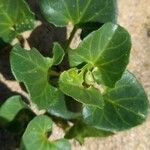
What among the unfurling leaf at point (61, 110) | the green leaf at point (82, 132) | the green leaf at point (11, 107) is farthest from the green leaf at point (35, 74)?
the green leaf at point (82, 132)

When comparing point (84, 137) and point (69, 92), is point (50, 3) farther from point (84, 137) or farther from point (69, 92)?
point (84, 137)

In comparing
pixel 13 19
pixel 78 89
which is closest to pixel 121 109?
pixel 78 89

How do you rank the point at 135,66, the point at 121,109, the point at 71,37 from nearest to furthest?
the point at 121,109 < the point at 71,37 < the point at 135,66

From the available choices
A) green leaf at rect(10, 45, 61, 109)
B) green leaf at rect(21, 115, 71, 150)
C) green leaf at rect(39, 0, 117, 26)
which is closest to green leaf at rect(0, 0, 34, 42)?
Result: green leaf at rect(39, 0, 117, 26)

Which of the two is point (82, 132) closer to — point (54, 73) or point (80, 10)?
point (54, 73)

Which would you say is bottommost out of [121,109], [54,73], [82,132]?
[82,132]

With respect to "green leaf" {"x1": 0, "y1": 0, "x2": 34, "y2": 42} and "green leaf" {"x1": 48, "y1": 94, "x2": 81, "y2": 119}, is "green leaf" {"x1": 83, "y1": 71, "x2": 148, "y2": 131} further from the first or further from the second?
"green leaf" {"x1": 0, "y1": 0, "x2": 34, "y2": 42}

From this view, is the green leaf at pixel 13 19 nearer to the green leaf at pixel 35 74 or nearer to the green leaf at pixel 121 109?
the green leaf at pixel 35 74
